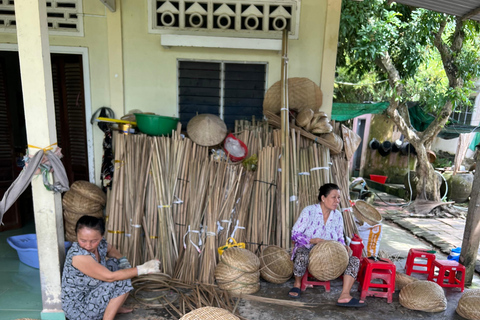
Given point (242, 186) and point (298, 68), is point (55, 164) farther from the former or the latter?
point (298, 68)

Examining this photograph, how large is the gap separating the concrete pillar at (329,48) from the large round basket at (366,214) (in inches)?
58.8

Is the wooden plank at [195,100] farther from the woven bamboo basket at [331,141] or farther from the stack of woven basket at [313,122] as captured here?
the woven bamboo basket at [331,141]

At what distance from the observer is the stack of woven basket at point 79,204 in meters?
3.64

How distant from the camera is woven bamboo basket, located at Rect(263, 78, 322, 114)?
386 cm

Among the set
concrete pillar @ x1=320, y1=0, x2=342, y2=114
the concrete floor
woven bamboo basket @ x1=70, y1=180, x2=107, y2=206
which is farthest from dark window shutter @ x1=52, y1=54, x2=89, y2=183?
concrete pillar @ x1=320, y1=0, x2=342, y2=114

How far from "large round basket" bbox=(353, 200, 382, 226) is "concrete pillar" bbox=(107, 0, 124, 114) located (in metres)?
3.55

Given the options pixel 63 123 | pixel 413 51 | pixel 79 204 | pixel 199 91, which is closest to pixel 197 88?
pixel 199 91

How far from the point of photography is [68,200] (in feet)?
12.0

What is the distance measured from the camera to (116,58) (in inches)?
156

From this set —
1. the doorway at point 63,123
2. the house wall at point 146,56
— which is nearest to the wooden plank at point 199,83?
the house wall at point 146,56

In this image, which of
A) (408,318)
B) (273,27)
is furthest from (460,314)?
(273,27)

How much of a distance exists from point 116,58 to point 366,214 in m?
4.05

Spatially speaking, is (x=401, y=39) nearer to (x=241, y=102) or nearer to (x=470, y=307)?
(x=241, y=102)

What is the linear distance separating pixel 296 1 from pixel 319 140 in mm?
→ 1914
